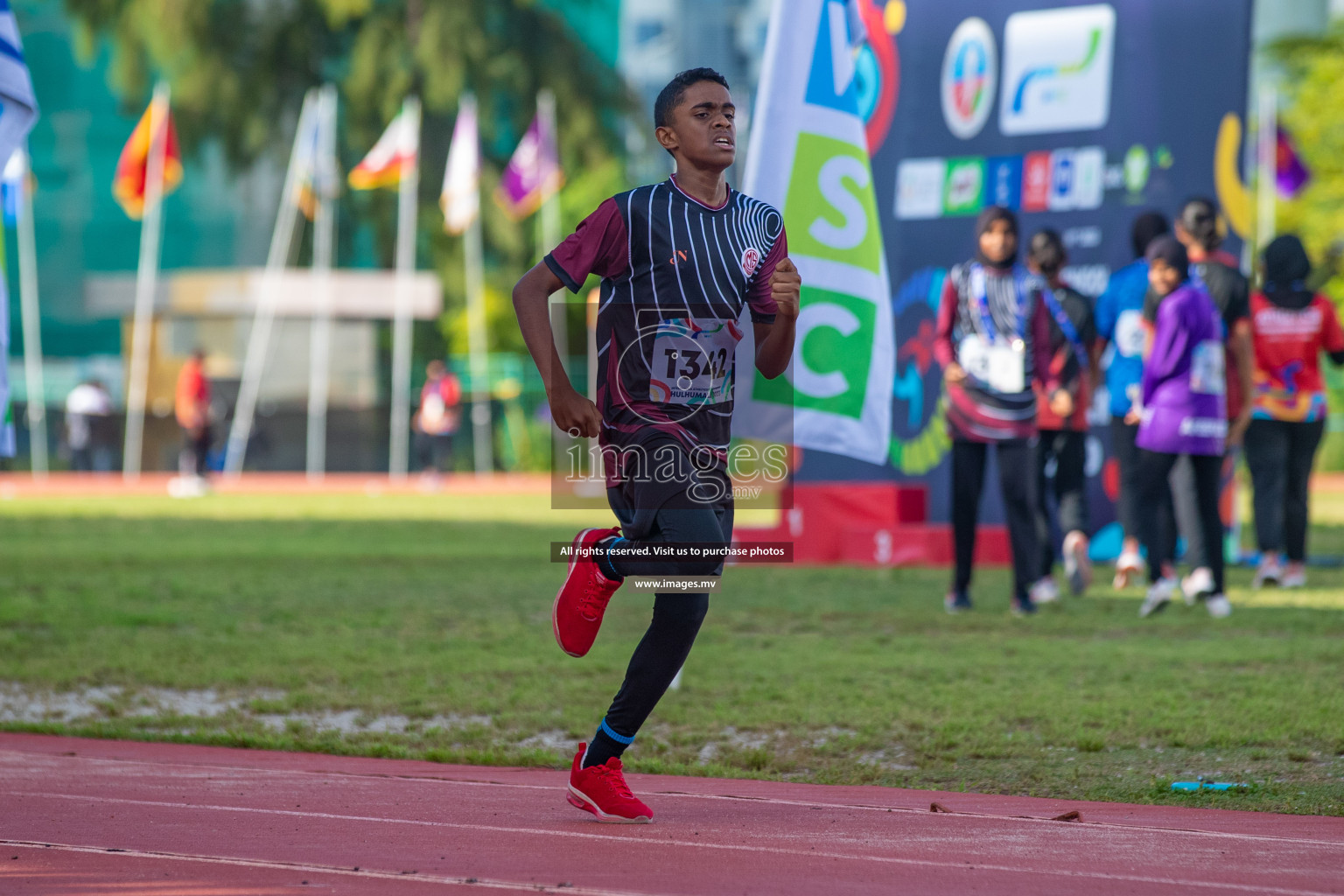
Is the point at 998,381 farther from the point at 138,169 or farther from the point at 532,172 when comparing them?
the point at 532,172

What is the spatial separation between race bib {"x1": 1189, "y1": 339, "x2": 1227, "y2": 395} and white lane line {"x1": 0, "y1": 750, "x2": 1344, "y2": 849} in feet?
17.9

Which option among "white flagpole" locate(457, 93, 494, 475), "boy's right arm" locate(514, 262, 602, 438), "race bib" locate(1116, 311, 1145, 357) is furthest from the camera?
"white flagpole" locate(457, 93, 494, 475)

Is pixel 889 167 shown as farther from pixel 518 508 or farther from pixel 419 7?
pixel 419 7

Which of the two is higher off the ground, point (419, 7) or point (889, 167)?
point (419, 7)

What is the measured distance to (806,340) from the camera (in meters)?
7.75

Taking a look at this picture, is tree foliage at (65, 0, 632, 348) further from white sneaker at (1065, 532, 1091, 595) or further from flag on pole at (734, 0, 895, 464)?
flag on pole at (734, 0, 895, 464)

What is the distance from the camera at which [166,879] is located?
385cm

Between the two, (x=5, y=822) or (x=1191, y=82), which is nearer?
(x=5, y=822)

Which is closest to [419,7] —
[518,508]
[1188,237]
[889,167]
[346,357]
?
[346,357]

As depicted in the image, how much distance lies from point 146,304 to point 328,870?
31671 mm

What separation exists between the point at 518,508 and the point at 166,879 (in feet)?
65.9

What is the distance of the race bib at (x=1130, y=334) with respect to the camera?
11.6m

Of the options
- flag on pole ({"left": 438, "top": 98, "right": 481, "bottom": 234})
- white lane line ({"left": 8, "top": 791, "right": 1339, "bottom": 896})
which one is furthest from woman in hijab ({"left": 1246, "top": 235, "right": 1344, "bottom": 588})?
flag on pole ({"left": 438, "top": 98, "right": 481, "bottom": 234})

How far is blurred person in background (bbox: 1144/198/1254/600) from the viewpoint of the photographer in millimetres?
10125
